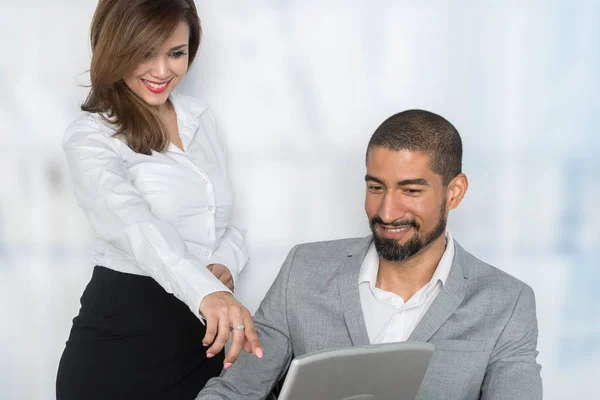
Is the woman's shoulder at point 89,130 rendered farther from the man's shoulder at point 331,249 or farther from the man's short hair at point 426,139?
the man's short hair at point 426,139

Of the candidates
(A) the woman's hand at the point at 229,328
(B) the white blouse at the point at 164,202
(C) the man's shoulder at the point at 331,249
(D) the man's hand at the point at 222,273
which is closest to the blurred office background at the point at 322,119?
(B) the white blouse at the point at 164,202

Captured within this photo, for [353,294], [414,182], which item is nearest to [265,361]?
[353,294]

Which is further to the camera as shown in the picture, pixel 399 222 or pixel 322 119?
pixel 322 119

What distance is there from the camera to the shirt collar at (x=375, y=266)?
225 cm

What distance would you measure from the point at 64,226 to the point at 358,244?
124 centimetres

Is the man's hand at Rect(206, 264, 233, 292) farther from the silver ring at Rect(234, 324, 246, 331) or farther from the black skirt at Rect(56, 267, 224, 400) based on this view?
the silver ring at Rect(234, 324, 246, 331)

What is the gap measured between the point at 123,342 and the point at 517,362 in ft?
3.47

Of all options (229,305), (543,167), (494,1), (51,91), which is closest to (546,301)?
(543,167)

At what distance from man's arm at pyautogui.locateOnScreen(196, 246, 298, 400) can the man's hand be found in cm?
27

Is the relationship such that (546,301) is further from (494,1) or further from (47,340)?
(47,340)

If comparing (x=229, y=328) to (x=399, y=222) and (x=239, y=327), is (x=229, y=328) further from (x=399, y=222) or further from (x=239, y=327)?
(x=399, y=222)

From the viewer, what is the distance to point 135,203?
216cm

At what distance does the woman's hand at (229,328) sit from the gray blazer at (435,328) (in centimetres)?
33

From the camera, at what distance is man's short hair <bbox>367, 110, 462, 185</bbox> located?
2.22 m
